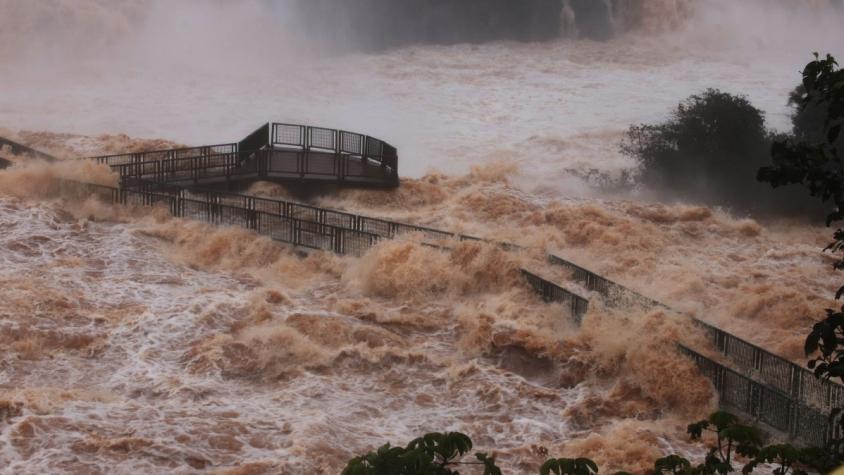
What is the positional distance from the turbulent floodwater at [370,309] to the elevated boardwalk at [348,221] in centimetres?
44

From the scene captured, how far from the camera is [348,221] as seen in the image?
81.4ft

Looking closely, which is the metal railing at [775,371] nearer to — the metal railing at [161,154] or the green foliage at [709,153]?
the metal railing at [161,154]

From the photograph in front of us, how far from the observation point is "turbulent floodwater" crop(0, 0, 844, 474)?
1505cm

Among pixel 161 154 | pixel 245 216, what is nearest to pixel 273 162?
pixel 161 154

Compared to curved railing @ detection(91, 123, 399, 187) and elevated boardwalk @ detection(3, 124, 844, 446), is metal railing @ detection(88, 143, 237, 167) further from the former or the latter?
elevated boardwalk @ detection(3, 124, 844, 446)

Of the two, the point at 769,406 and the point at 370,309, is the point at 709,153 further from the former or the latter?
the point at 769,406

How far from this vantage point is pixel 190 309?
19797 mm

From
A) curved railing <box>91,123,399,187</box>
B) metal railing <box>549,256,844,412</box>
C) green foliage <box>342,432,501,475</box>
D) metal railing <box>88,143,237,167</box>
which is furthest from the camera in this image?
curved railing <box>91,123,399,187</box>

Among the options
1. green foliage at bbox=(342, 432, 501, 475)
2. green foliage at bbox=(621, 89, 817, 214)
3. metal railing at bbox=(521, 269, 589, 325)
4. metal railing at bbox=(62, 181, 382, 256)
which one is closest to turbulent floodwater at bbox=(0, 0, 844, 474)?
metal railing at bbox=(521, 269, 589, 325)

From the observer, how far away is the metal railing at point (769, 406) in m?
14.2

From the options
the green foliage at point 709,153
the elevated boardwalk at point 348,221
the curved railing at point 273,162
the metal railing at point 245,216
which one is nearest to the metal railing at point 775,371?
the elevated boardwalk at point 348,221

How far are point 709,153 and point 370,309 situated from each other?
19299 millimetres

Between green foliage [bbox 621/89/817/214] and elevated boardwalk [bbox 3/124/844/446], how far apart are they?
35.9 ft

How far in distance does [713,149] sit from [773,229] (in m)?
4.42
